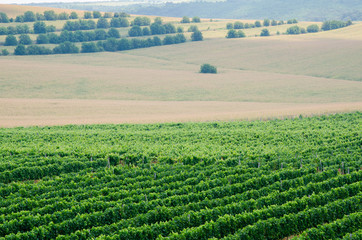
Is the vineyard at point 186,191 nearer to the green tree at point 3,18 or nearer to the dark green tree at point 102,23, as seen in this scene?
the dark green tree at point 102,23

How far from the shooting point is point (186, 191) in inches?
621

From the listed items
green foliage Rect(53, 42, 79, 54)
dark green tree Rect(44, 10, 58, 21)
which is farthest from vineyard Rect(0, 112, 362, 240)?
dark green tree Rect(44, 10, 58, 21)

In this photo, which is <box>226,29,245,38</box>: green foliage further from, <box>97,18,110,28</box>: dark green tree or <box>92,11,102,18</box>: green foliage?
<box>92,11,102,18</box>: green foliage

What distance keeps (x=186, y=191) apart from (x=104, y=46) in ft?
297

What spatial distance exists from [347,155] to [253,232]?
1006cm

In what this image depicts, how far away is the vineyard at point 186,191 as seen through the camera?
12773 mm

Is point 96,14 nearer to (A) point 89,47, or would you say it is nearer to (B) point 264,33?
(A) point 89,47

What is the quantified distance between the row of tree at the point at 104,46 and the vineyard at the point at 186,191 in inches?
2994

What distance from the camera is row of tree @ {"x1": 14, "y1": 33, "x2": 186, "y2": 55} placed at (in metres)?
92.8

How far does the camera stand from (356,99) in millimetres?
49688

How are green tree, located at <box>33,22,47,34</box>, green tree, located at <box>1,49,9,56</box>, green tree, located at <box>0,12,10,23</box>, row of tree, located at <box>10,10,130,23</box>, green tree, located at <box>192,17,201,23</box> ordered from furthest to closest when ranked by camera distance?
green tree, located at <box>192,17,201,23</box>
row of tree, located at <box>10,10,130,23</box>
green tree, located at <box>0,12,10,23</box>
green tree, located at <box>33,22,47,34</box>
green tree, located at <box>1,49,9,56</box>

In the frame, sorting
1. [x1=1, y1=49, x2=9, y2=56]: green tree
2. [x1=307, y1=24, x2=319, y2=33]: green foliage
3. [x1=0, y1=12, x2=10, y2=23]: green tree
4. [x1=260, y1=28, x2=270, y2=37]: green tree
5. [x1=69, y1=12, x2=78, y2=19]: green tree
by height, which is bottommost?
[x1=1, y1=49, x2=9, y2=56]: green tree

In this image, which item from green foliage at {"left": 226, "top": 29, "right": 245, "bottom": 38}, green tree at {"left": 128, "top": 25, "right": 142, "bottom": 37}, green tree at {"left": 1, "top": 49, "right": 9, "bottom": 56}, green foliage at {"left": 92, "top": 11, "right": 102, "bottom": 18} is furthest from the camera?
green foliage at {"left": 92, "top": 11, "right": 102, "bottom": 18}

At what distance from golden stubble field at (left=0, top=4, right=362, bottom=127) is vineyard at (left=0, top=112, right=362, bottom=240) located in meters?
18.4
